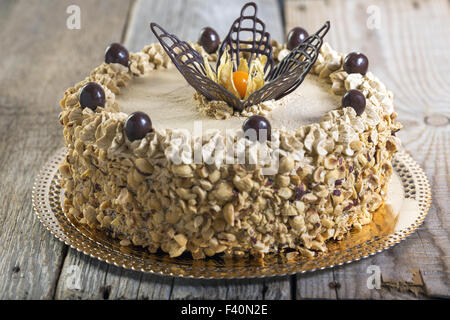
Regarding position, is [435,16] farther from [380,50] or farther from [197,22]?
[197,22]

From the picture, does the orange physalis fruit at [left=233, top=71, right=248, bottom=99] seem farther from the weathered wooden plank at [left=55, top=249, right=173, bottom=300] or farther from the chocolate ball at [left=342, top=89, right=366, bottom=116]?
the weathered wooden plank at [left=55, top=249, right=173, bottom=300]

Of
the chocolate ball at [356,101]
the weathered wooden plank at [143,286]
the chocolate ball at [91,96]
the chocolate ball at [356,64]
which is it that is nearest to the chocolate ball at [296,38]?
the chocolate ball at [356,64]

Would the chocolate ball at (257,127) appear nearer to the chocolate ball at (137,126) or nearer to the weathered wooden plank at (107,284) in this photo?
the chocolate ball at (137,126)

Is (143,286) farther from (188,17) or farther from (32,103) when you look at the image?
(188,17)

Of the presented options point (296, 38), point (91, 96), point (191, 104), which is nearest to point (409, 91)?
point (296, 38)

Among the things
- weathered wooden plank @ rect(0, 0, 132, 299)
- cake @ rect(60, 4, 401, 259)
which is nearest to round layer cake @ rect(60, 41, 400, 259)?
cake @ rect(60, 4, 401, 259)
